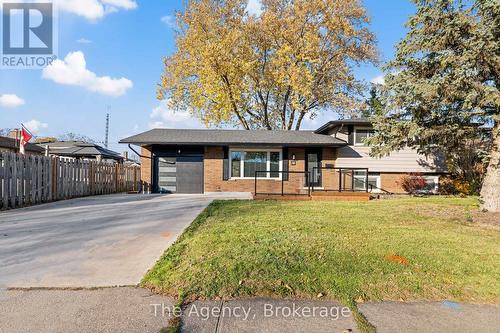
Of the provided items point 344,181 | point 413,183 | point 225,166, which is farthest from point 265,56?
point 413,183

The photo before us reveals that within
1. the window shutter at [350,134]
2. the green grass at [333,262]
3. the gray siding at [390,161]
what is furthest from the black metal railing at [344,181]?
the green grass at [333,262]

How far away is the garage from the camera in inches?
624

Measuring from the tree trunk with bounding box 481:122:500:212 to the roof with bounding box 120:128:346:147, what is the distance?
24.8 ft

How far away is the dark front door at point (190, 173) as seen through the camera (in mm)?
15859

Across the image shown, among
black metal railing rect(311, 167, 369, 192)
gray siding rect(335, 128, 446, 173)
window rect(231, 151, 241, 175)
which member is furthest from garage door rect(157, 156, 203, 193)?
gray siding rect(335, 128, 446, 173)

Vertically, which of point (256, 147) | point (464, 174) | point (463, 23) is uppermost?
point (463, 23)

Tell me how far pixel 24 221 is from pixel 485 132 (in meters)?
11.7

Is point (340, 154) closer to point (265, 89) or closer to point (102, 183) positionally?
point (265, 89)

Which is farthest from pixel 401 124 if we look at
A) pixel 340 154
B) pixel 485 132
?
pixel 340 154

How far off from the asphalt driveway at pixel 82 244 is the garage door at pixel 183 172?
24.2ft

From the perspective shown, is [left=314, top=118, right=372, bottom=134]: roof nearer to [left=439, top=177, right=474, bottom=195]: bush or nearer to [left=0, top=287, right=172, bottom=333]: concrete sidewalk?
[left=439, top=177, right=474, bottom=195]: bush

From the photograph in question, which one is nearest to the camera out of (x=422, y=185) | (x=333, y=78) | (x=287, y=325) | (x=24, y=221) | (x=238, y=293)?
(x=287, y=325)

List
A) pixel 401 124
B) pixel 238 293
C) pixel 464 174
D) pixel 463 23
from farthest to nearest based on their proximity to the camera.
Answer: pixel 464 174
pixel 401 124
pixel 463 23
pixel 238 293

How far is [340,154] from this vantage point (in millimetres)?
15789
